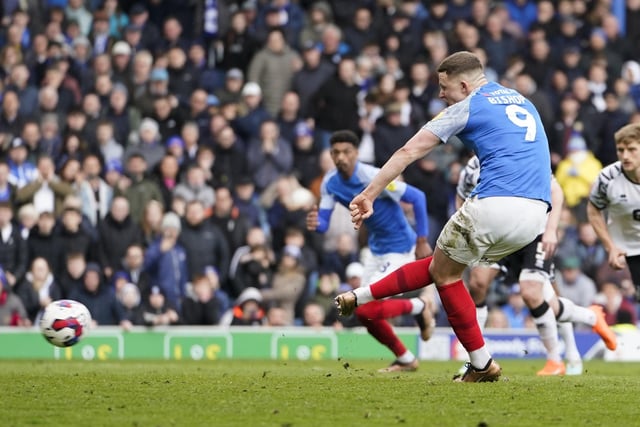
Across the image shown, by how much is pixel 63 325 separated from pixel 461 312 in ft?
13.4

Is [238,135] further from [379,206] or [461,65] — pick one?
[461,65]

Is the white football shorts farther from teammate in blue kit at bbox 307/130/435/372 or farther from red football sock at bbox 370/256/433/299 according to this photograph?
teammate in blue kit at bbox 307/130/435/372

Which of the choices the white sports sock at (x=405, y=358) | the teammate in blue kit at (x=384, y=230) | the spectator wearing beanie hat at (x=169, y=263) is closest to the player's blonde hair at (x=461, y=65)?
the teammate in blue kit at (x=384, y=230)

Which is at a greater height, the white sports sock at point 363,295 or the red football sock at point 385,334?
the white sports sock at point 363,295

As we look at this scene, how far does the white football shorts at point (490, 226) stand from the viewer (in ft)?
31.9

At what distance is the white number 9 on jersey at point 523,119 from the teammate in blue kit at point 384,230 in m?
3.33

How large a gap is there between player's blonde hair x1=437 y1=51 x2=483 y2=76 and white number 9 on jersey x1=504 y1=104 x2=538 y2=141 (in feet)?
1.37

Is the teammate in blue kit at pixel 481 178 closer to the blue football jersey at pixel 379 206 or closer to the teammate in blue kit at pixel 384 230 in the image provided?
the teammate in blue kit at pixel 384 230

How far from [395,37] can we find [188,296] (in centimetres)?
685

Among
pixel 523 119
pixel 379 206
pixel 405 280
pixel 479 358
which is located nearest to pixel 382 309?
pixel 379 206

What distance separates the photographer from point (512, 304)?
65.8 feet

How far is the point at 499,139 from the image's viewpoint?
980 centimetres

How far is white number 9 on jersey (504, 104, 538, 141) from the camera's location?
9891mm

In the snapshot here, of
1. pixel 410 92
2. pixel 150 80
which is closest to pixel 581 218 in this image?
pixel 410 92
